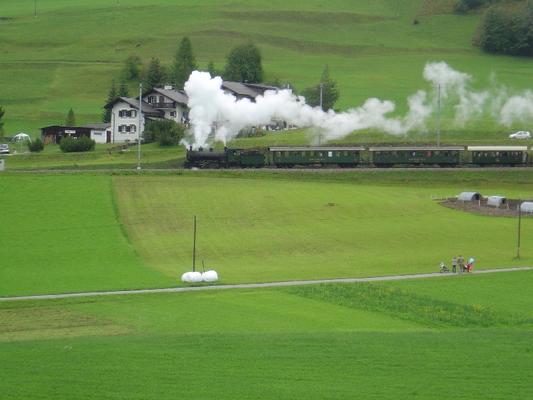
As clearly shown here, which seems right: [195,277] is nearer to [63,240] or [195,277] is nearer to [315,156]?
[63,240]

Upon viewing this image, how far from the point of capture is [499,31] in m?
191

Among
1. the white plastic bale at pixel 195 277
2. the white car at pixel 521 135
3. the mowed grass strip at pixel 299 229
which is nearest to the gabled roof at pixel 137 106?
the mowed grass strip at pixel 299 229

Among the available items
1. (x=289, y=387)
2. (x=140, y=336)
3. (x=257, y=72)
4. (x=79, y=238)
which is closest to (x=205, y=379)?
(x=289, y=387)

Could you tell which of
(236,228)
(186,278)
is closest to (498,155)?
(236,228)

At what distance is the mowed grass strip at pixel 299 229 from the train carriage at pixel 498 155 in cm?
1193

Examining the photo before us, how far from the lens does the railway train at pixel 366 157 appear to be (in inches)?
Answer: 4028

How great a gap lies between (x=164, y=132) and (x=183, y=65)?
42209 millimetres

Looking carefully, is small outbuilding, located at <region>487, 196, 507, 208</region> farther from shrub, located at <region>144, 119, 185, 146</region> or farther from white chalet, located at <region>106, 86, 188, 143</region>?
white chalet, located at <region>106, 86, 188, 143</region>

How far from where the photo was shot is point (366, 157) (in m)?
105

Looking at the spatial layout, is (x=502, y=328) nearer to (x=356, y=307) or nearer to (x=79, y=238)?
(x=356, y=307)

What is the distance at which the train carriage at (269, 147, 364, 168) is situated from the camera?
103 m

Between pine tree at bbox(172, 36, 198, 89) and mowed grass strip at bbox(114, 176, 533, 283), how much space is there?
2621 inches

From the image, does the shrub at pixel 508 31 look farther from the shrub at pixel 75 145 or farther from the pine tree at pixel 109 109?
the shrub at pixel 75 145

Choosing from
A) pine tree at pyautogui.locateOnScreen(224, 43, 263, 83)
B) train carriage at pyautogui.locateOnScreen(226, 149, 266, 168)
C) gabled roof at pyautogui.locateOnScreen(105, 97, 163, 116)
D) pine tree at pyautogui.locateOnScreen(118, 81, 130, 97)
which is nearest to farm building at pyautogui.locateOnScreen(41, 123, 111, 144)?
gabled roof at pyautogui.locateOnScreen(105, 97, 163, 116)
